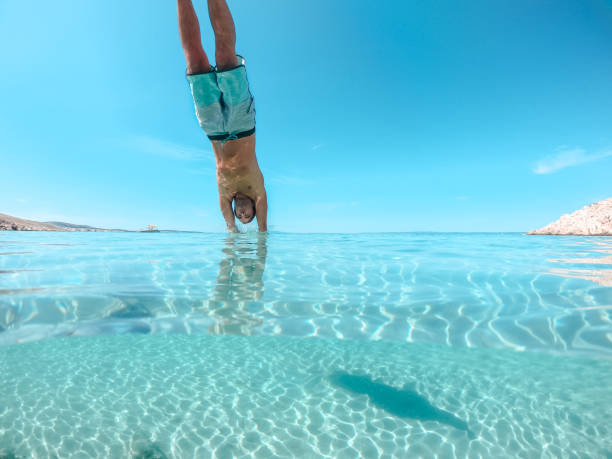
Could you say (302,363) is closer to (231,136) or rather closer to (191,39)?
(231,136)

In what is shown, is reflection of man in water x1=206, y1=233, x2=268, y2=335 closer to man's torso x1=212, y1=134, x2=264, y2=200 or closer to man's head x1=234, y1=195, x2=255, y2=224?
man's torso x1=212, y1=134, x2=264, y2=200

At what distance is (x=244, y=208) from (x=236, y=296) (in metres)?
4.67

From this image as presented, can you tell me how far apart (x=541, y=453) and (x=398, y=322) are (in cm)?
157

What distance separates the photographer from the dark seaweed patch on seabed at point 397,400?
2.59 meters

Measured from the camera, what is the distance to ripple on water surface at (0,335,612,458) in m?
2.31

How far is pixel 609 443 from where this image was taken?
227 cm

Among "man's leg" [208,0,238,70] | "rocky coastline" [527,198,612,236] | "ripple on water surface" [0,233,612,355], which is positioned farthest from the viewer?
"rocky coastline" [527,198,612,236]

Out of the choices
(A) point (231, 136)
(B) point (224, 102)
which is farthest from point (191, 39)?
(A) point (231, 136)

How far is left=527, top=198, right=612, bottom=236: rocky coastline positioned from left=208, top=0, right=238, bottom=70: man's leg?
27.0 meters

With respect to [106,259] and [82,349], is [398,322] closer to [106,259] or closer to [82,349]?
[82,349]

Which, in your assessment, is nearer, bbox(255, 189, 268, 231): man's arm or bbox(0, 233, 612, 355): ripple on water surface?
bbox(0, 233, 612, 355): ripple on water surface

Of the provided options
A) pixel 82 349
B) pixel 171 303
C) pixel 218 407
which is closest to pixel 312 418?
pixel 218 407

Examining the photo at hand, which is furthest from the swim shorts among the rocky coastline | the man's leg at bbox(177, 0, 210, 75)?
the rocky coastline

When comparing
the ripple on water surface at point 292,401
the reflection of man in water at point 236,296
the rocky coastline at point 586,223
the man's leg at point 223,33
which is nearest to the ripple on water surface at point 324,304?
the reflection of man in water at point 236,296
